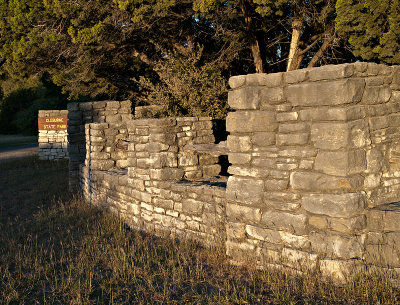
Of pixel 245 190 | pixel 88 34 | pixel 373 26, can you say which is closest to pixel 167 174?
pixel 245 190

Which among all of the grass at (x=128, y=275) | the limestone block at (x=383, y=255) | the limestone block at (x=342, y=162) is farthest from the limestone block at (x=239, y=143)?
the limestone block at (x=383, y=255)

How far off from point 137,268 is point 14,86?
122ft

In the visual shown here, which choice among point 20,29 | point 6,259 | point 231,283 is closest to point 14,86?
point 20,29

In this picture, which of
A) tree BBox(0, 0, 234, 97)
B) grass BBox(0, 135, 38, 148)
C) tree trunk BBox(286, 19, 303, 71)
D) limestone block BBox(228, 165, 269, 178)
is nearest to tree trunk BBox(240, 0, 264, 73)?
tree trunk BBox(286, 19, 303, 71)

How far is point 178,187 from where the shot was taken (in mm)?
6434

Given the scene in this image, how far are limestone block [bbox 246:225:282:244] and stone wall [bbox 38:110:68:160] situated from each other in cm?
1470

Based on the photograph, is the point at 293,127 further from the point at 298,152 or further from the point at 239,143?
the point at 239,143

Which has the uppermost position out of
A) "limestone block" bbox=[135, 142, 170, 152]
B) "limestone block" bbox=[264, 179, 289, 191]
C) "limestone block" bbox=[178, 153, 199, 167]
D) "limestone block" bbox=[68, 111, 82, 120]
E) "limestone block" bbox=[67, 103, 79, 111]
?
"limestone block" bbox=[67, 103, 79, 111]

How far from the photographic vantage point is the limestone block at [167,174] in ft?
22.3

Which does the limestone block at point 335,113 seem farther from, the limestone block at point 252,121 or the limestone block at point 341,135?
the limestone block at point 252,121

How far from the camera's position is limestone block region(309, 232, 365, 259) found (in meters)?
4.05

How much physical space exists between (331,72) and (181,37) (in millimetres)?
8787

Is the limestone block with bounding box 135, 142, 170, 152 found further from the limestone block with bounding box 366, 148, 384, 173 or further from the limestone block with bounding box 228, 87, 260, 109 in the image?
the limestone block with bounding box 366, 148, 384, 173

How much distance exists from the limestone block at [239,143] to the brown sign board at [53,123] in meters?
14.4
